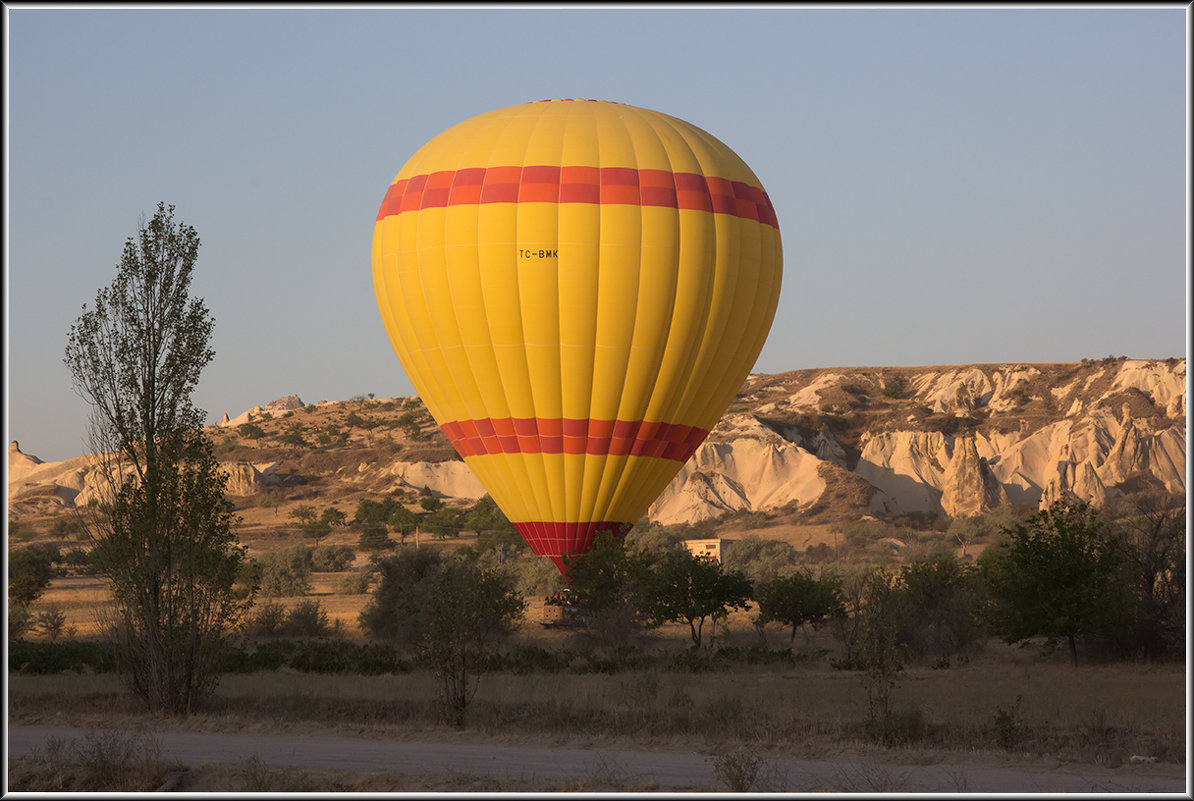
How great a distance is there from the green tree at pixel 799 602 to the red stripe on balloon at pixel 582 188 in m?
12.5

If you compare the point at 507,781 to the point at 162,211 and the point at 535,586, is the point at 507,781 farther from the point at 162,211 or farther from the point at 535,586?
the point at 535,586

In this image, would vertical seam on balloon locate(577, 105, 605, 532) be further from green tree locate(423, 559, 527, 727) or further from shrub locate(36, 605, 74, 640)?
shrub locate(36, 605, 74, 640)

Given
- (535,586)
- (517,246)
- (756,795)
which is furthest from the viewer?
(535,586)

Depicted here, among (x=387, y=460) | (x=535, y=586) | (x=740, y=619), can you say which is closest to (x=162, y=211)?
(x=740, y=619)

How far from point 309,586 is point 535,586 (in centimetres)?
993

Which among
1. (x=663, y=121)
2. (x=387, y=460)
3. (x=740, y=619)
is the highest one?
(x=663, y=121)

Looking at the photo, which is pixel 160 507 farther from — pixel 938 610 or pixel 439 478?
pixel 439 478

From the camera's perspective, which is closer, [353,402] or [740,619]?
[740,619]

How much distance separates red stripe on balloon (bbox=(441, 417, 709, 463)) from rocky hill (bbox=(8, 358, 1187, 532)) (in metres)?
49.6

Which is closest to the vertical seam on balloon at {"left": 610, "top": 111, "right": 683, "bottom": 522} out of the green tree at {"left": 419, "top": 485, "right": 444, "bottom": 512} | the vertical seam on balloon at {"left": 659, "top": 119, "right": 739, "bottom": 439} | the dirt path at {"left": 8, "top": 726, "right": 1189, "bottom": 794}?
the vertical seam on balloon at {"left": 659, "top": 119, "right": 739, "bottom": 439}

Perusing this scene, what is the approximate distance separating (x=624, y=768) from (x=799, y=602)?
23612 millimetres

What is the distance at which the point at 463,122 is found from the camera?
3303 cm

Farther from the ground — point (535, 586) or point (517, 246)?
point (517, 246)

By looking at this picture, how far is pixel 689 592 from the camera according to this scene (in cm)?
3700
